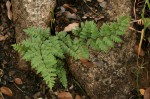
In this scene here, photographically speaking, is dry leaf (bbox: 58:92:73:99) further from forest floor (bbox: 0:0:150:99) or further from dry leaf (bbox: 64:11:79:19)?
dry leaf (bbox: 64:11:79:19)

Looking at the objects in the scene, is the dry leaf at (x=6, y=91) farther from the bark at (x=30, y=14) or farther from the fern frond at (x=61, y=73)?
the fern frond at (x=61, y=73)

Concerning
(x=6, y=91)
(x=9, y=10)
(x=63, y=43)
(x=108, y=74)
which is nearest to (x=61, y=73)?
(x=63, y=43)

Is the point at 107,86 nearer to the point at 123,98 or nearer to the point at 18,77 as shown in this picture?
the point at 123,98

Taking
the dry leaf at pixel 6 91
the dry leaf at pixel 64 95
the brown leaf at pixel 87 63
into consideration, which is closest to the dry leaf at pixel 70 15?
the brown leaf at pixel 87 63

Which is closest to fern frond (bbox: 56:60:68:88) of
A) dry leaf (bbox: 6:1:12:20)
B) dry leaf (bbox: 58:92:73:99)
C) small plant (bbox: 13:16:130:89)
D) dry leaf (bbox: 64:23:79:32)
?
small plant (bbox: 13:16:130:89)

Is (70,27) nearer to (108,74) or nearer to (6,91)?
(108,74)

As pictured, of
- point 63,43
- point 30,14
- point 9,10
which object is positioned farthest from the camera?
point 9,10

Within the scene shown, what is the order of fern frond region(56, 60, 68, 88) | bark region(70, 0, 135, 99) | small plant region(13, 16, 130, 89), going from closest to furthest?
small plant region(13, 16, 130, 89), fern frond region(56, 60, 68, 88), bark region(70, 0, 135, 99)
